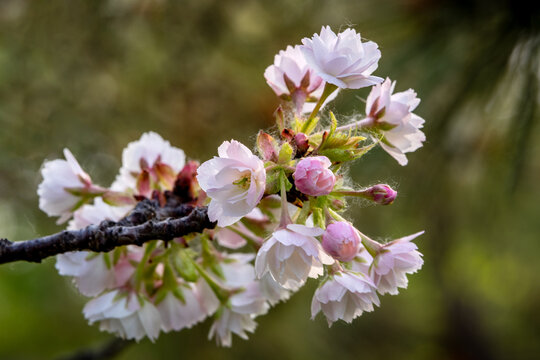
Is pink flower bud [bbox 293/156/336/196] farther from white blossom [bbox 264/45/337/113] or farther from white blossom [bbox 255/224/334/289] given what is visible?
white blossom [bbox 264/45/337/113]

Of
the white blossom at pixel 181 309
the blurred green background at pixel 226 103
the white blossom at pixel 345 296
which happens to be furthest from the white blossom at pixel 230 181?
the blurred green background at pixel 226 103

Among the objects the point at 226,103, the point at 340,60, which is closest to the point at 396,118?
the point at 340,60

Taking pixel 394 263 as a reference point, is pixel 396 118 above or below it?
above

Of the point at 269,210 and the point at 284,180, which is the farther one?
the point at 269,210

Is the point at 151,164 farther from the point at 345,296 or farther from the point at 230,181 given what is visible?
the point at 345,296

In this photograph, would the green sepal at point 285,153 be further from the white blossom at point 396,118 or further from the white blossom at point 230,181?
the white blossom at point 396,118

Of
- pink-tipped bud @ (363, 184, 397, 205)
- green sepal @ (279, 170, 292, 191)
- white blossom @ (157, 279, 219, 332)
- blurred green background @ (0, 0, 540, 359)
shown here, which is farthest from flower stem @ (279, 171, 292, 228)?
blurred green background @ (0, 0, 540, 359)

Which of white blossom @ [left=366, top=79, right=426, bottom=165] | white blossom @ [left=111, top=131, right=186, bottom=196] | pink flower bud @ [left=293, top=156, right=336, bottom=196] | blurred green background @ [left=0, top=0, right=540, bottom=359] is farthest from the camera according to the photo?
blurred green background @ [left=0, top=0, right=540, bottom=359]
